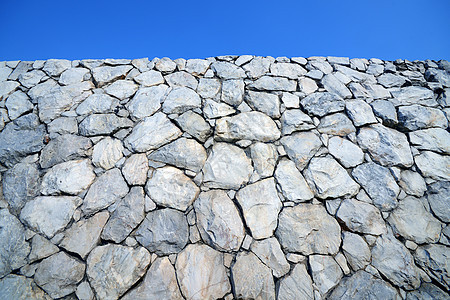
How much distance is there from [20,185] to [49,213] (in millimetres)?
586

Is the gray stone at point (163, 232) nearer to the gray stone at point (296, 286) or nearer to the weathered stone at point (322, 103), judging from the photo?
the gray stone at point (296, 286)

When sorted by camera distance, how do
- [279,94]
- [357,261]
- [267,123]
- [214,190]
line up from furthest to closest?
[279,94] < [267,123] < [214,190] < [357,261]

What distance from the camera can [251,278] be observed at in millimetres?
1989

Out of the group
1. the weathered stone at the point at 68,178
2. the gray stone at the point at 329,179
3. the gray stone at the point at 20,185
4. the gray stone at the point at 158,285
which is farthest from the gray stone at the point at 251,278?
the gray stone at the point at 20,185

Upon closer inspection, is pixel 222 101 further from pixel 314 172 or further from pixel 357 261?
pixel 357 261

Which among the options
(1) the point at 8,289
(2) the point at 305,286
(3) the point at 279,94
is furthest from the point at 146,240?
(3) the point at 279,94

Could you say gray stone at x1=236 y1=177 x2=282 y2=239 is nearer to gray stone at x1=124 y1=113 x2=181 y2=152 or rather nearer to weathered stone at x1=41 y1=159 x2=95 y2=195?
gray stone at x1=124 y1=113 x2=181 y2=152

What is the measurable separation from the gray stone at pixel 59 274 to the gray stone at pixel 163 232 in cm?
70

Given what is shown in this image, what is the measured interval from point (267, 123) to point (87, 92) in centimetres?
286

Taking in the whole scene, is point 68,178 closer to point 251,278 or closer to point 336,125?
point 251,278

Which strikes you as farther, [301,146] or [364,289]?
[301,146]

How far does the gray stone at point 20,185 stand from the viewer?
2277mm

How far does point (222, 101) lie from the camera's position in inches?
112

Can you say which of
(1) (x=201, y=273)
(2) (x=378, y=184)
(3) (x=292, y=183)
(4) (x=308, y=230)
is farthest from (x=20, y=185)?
(2) (x=378, y=184)
